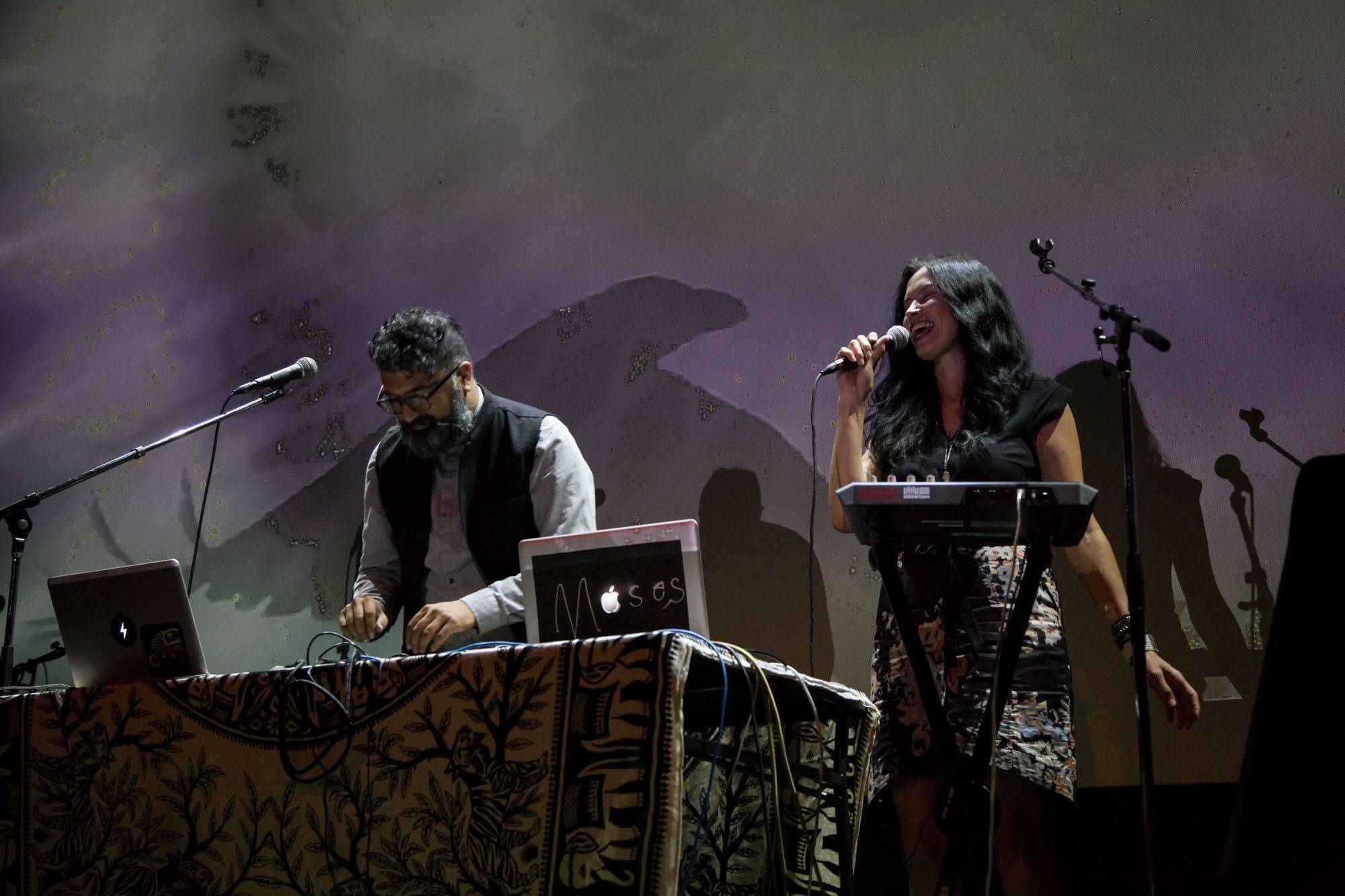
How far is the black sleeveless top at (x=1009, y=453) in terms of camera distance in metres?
2.14

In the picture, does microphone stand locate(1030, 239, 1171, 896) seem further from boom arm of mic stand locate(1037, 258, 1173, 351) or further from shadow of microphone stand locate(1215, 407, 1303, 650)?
shadow of microphone stand locate(1215, 407, 1303, 650)

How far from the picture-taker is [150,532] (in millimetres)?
3592

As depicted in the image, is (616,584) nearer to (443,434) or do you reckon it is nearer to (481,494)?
(481,494)

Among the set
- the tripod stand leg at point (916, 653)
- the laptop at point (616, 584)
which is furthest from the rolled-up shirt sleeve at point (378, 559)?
the tripod stand leg at point (916, 653)

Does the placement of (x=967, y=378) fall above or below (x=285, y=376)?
below

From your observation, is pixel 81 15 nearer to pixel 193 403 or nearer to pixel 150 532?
pixel 193 403

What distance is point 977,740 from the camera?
5.34 feet

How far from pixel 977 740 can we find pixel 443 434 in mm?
1778

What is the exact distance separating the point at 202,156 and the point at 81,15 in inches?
32.9

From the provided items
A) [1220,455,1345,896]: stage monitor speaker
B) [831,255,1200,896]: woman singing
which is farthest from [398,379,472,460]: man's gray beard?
[1220,455,1345,896]: stage monitor speaker

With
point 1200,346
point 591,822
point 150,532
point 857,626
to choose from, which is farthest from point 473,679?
point 150,532

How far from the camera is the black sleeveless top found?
214 centimetres

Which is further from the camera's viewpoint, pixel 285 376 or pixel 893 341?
pixel 285 376

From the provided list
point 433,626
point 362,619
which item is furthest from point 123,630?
point 362,619
